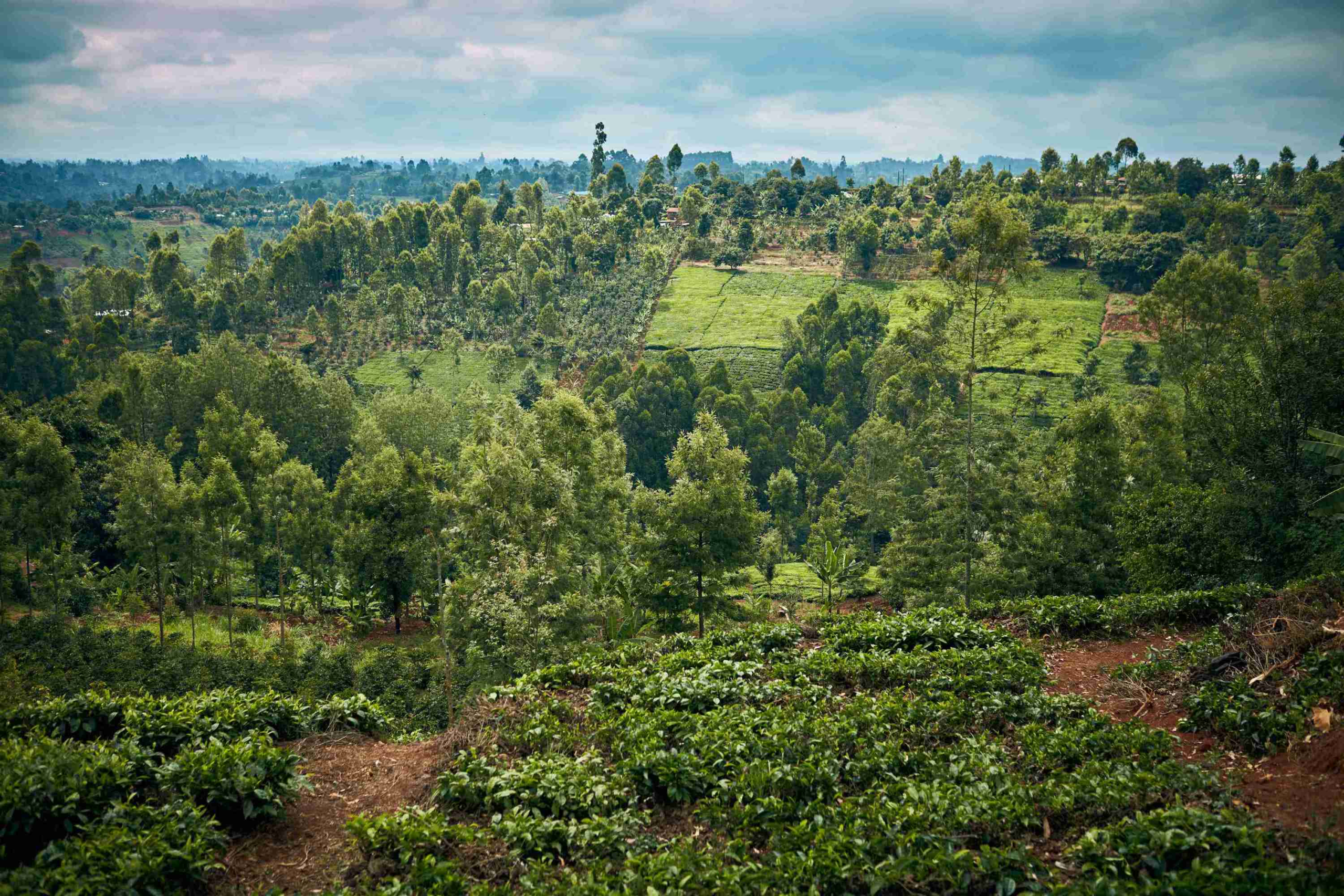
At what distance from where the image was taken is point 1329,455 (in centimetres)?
1908

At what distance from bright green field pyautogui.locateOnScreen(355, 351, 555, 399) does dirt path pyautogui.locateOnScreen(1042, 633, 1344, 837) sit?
220 ft

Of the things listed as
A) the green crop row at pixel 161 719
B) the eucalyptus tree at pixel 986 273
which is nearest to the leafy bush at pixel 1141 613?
the eucalyptus tree at pixel 986 273

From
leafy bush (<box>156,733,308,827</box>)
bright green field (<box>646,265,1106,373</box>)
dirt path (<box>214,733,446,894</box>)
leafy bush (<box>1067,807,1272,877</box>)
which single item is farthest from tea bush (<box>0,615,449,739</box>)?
bright green field (<box>646,265,1106,373</box>)

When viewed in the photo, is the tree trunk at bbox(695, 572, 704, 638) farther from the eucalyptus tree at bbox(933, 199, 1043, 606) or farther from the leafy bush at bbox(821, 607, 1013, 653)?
the leafy bush at bbox(821, 607, 1013, 653)

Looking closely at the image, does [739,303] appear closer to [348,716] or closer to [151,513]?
[151,513]

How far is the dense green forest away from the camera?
8.62 meters

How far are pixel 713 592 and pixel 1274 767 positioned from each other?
2029 centimetres

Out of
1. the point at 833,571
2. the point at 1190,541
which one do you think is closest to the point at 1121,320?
the point at 833,571

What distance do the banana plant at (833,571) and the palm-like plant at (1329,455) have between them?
13327 mm

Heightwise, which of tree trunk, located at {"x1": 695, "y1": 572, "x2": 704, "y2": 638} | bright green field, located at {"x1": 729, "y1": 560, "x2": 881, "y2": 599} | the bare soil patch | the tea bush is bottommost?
bright green field, located at {"x1": 729, "y1": 560, "x2": 881, "y2": 599}

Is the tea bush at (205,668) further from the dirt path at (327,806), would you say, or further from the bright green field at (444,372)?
the bright green field at (444,372)

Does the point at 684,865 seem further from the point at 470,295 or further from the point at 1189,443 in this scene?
the point at 470,295

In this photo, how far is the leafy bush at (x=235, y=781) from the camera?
9.12m

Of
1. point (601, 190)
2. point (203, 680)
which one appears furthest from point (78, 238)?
point (203, 680)
